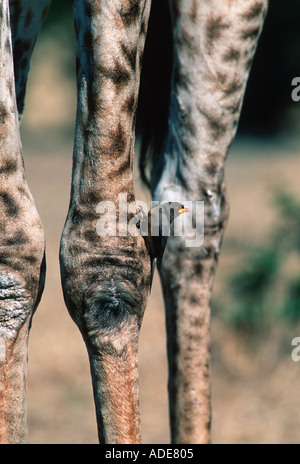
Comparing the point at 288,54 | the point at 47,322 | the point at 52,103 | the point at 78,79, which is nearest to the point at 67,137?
the point at 52,103

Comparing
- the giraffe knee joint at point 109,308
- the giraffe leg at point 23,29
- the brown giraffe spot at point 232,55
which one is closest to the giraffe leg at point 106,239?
the giraffe knee joint at point 109,308

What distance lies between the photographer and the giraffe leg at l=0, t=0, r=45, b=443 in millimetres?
716

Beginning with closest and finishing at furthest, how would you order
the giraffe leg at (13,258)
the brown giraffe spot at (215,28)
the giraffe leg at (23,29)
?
the giraffe leg at (13,258), the giraffe leg at (23,29), the brown giraffe spot at (215,28)

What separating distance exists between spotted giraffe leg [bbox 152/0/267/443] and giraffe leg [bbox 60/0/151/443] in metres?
0.27

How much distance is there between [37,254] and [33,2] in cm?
39

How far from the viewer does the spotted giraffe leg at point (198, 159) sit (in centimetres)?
101

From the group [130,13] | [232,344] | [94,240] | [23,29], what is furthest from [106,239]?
[232,344]

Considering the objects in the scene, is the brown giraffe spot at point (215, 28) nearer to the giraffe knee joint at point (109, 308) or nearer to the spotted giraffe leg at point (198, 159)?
the spotted giraffe leg at point (198, 159)

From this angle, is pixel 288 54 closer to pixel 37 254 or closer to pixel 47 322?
pixel 47 322

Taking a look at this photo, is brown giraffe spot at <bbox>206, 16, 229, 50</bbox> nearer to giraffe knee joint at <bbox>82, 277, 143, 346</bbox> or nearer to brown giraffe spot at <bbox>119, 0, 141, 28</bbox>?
brown giraffe spot at <bbox>119, 0, 141, 28</bbox>

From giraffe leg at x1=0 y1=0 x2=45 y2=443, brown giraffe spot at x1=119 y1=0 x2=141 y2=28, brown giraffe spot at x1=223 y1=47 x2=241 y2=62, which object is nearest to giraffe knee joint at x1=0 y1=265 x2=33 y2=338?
giraffe leg at x1=0 y1=0 x2=45 y2=443

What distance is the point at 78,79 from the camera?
0.76 metres

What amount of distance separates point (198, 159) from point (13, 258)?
1.39ft

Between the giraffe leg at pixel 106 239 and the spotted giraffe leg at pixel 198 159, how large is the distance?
27 centimetres
